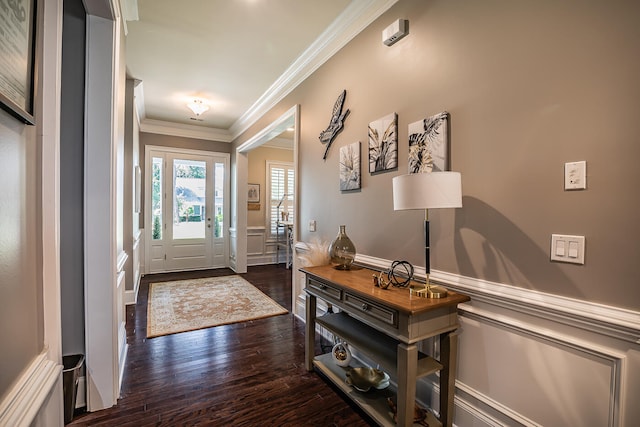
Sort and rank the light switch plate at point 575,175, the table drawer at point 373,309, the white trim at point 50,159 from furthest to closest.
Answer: the table drawer at point 373,309
the light switch plate at point 575,175
the white trim at point 50,159

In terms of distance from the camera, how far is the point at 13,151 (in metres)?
0.75

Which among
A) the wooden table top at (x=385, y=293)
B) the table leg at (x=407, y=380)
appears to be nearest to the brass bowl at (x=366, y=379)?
the table leg at (x=407, y=380)

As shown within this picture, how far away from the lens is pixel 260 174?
655 cm

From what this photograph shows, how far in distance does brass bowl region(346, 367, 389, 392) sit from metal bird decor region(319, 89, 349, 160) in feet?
6.18

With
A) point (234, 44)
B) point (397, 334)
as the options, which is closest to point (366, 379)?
point (397, 334)

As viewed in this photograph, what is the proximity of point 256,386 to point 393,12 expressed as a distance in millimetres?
2857

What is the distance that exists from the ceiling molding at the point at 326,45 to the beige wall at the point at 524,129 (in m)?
0.13

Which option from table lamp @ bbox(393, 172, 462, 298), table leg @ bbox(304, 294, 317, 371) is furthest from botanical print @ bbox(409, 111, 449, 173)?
table leg @ bbox(304, 294, 317, 371)

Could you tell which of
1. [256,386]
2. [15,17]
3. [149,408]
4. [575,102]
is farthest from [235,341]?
[575,102]

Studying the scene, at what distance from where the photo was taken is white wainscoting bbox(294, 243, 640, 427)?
1.15 m

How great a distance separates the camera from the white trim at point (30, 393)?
0.69 meters

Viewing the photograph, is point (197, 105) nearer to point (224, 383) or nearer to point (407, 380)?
point (224, 383)

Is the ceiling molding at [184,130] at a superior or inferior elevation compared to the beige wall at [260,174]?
superior

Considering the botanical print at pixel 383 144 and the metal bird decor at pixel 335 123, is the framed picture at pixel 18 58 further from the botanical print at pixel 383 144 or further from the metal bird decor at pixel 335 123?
the metal bird decor at pixel 335 123
